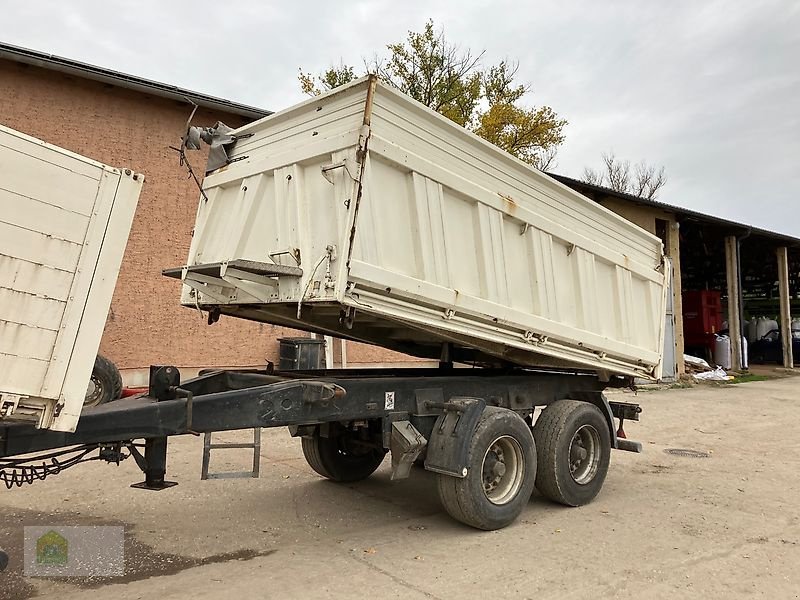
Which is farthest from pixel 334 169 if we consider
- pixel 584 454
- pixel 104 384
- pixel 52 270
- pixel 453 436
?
pixel 104 384

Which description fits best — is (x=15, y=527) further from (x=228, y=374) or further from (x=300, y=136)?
(x=300, y=136)

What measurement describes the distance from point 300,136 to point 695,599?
4.19 metres

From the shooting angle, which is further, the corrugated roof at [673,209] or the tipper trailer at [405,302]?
the corrugated roof at [673,209]

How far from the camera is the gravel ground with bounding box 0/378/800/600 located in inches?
167

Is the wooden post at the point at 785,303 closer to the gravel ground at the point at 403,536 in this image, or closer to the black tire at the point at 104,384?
the gravel ground at the point at 403,536

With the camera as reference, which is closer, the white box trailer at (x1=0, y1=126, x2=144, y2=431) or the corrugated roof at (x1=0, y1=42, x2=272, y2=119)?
the white box trailer at (x1=0, y1=126, x2=144, y2=431)

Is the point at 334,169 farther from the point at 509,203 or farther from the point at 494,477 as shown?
the point at 494,477


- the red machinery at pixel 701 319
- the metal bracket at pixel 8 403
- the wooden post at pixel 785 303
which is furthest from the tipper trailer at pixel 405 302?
the wooden post at pixel 785 303

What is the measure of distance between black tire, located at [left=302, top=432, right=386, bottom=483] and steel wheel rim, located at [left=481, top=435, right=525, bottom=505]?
1420mm

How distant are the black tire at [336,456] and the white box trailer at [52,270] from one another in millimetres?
3522

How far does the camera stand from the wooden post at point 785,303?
24.0 m

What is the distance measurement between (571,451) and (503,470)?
1.12m

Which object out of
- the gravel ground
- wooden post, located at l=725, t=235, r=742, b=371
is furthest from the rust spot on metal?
wooden post, located at l=725, t=235, r=742, b=371

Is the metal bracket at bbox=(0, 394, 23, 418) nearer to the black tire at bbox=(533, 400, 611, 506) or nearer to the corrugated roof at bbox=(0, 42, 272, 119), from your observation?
the black tire at bbox=(533, 400, 611, 506)
